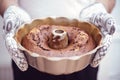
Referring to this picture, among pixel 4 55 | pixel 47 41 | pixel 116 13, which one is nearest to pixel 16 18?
pixel 47 41

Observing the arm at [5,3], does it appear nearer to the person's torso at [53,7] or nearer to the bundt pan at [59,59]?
the person's torso at [53,7]

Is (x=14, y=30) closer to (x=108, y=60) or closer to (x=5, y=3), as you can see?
(x=5, y=3)

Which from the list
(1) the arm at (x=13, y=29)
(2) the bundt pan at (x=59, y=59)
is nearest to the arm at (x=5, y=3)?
(1) the arm at (x=13, y=29)

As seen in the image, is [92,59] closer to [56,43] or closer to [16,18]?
[56,43]

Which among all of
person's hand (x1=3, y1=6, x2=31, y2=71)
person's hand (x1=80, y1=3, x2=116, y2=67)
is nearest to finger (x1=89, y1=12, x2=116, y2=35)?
person's hand (x1=80, y1=3, x2=116, y2=67)

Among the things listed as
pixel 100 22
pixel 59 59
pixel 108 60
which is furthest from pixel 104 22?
pixel 108 60

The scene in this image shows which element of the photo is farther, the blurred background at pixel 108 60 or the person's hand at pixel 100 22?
the blurred background at pixel 108 60

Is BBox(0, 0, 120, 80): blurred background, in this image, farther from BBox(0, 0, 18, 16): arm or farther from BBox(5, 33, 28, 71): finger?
BBox(5, 33, 28, 71): finger
